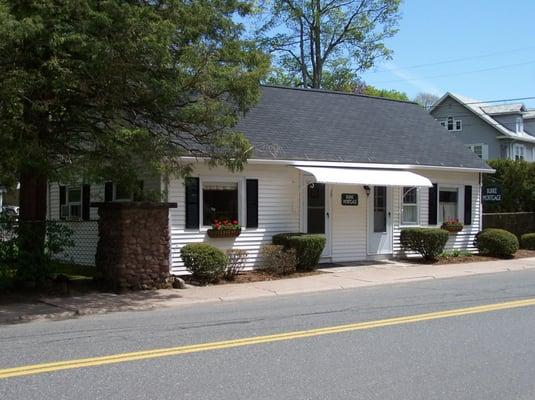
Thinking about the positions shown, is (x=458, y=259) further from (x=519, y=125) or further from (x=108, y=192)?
(x=519, y=125)

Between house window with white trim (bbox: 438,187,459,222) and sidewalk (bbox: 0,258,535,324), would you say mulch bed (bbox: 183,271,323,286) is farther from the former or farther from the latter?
house window with white trim (bbox: 438,187,459,222)

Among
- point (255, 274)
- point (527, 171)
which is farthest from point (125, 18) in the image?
point (527, 171)

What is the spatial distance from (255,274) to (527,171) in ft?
52.4

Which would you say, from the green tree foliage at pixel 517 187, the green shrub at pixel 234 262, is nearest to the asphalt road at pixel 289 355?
the green shrub at pixel 234 262

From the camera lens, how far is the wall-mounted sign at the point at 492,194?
2110 centimetres

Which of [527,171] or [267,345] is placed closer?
[267,345]

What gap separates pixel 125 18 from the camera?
10.0 m

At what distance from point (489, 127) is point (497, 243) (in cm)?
2819

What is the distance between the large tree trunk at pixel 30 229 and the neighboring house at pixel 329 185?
2814mm

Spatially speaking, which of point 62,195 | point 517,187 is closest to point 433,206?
point 517,187

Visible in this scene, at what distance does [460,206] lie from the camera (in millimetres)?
20453

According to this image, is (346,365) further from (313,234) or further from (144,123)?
(313,234)

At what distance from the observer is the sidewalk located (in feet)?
34.9

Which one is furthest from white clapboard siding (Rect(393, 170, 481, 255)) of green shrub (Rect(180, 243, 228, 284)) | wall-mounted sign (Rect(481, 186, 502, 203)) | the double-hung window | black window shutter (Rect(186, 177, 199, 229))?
the double-hung window
